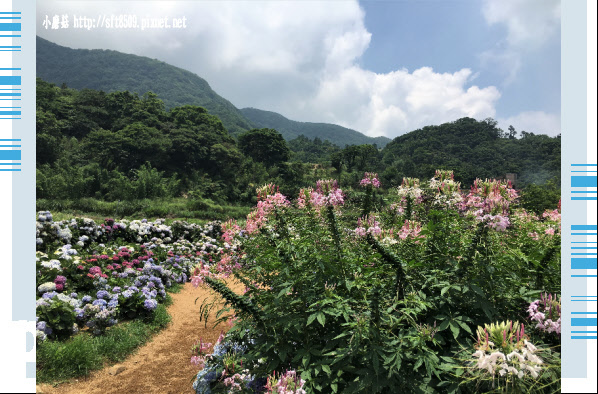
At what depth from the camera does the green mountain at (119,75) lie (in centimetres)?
12244

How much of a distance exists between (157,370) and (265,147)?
46.0 meters

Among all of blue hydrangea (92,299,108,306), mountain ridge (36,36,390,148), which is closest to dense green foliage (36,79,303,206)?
blue hydrangea (92,299,108,306)

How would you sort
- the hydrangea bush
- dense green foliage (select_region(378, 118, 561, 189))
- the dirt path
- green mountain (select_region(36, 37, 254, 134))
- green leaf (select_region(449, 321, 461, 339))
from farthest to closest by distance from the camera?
green mountain (select_region(36, 37, 254, 134)) < dense green foliage (select_region(378, 118, 561, 189)) < the hydrangea bush < the dirt path < green leaf (select_region(449, 321, 461, 339))

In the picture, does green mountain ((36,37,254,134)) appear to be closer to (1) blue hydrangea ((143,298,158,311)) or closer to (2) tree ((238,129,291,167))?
(2) tree ((238,129,291,167))

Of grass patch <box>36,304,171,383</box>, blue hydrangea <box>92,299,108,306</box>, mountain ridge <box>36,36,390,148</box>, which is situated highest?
mountain ridge <box>36,36,390,148</box>

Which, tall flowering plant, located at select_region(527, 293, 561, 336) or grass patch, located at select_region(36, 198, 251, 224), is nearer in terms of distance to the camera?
tall flowering plant, located at select_region(527, 293, 561, 336)

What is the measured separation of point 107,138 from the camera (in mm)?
35469

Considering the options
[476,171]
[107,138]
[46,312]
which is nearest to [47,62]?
[107,138]

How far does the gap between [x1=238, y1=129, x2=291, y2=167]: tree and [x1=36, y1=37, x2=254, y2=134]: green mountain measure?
6083 centimetres

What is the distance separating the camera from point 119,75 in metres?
133

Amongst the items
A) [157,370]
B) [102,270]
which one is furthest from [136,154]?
[157,370]

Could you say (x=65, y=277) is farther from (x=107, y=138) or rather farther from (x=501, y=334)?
(x=107, y=138)

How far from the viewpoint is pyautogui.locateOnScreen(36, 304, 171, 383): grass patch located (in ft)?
13.6

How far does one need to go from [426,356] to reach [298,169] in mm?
44929
